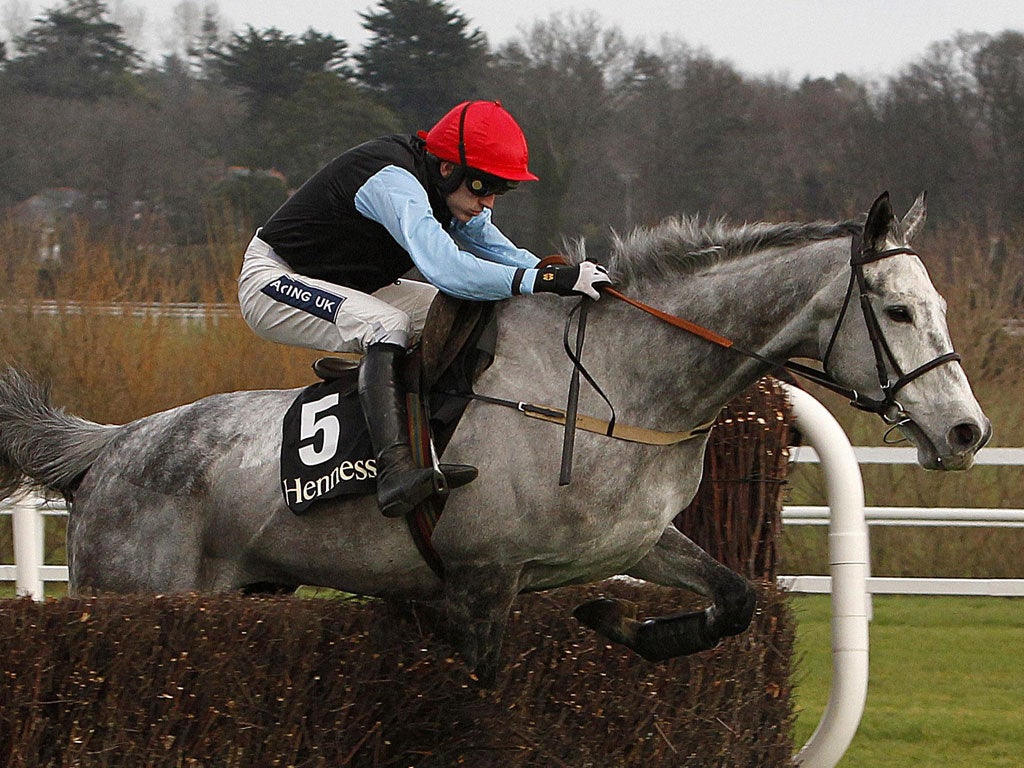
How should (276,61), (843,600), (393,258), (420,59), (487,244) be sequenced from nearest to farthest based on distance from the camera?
(393,258) < (487,244) < (843,600) < (420,59) < (276,61)

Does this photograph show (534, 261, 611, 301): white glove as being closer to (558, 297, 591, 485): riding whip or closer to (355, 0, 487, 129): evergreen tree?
(558, 297, 591, 485): riding whip

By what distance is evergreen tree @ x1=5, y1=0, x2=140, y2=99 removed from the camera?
28672 mm

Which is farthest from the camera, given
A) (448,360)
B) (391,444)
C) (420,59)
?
(420,59)

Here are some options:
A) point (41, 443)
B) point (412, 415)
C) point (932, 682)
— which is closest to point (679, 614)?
point (412, 415)

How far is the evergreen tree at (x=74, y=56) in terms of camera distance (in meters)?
28.7

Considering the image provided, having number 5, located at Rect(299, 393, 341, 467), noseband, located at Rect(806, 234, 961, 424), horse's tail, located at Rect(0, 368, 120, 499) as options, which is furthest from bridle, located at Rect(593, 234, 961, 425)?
horse's tail, located at Rect(0, 368, 120, 499)

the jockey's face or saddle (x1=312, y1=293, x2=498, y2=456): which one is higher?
the jockey's face

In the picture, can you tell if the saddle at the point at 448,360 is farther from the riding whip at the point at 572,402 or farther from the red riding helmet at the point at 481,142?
the red riding helmet at the point at 481,142

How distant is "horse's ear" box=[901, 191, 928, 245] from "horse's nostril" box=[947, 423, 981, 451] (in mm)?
546

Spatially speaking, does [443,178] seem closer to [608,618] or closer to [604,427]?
[604,427]

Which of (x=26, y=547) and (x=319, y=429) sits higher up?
(x=319, y=429)

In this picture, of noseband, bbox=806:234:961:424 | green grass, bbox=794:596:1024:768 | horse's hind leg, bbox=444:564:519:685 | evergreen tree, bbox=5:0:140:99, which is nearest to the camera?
noseband, bbox=806:234:961:424

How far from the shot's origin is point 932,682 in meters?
6.95

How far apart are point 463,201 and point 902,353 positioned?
4.18ft
